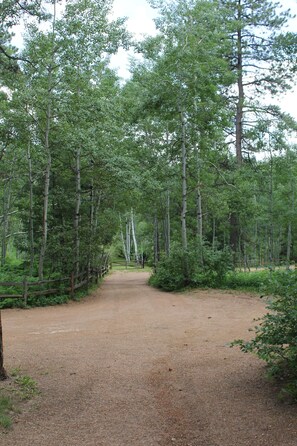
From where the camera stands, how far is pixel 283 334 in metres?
4.44

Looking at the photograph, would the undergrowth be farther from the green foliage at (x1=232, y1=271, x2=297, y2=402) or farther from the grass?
the green foliage at (x1=232, y1=271, x2=297, y2=402)

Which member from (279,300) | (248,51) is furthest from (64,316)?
(248,51)

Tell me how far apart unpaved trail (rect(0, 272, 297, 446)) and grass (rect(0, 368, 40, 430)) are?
Result: 0.39 feet

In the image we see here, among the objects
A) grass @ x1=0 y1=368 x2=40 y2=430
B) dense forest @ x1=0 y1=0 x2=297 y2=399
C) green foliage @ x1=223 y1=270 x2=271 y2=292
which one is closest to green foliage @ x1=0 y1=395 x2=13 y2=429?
grass @ x1=0 y1=368 x2=40 y2=430

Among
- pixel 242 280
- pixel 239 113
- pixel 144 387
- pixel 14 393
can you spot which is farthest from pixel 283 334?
pixel 239 113

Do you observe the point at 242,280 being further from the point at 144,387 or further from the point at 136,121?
the point at 144,387

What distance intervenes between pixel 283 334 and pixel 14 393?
3.24m

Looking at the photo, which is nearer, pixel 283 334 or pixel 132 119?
pixel 283 334

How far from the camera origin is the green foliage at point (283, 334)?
432 centimetres

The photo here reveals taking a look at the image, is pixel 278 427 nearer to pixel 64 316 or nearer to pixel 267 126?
pixel 64 316

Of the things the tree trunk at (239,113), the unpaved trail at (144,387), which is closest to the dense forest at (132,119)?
the tree trunk at (239,113)

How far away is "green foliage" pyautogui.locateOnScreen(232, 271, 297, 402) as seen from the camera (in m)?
4.32

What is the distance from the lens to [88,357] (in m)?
6.72

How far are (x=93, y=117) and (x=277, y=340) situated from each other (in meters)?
13.0
